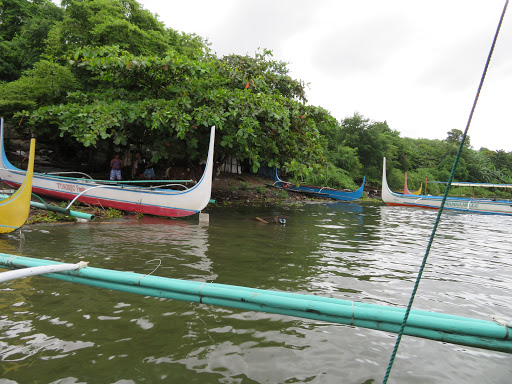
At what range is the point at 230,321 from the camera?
10.9 feet

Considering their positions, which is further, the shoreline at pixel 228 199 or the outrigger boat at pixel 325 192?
the outrigger boat at pixel 325 192

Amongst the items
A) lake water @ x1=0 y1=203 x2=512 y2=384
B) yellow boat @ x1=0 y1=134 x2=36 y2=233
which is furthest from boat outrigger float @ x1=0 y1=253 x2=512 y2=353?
yellow boat @ x1=0 y1=134 x2=36 y2=233

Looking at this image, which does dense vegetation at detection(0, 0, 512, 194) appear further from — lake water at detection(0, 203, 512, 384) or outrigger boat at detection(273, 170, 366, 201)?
outrigger boat at detection(273, 170, 366, 201)

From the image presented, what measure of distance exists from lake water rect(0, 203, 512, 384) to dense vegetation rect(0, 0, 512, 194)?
5233 millimetres

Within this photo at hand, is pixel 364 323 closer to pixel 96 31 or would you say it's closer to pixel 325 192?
pixel 96 31

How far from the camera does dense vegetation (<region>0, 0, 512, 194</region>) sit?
34.8ft

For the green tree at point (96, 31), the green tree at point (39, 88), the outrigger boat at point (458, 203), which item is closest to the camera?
the green tree at point (39, 88)

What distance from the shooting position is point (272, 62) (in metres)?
13.8

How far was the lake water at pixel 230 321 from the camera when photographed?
2529 mm

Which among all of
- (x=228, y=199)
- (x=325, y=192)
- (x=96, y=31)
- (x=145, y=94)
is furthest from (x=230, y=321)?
(x=325, y=192)

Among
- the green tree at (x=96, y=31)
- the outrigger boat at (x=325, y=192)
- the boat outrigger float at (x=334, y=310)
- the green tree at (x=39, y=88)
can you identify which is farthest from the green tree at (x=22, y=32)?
the boat outrigger float at (x=334, y=310)

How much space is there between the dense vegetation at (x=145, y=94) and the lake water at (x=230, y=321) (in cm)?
523

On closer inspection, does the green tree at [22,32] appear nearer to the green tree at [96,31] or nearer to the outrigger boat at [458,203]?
the green tree at [96,31]

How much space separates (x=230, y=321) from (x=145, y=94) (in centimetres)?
1123
